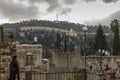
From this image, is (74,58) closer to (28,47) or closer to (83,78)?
(28,47)

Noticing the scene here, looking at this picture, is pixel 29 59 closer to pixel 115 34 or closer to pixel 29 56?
pixel 29 56

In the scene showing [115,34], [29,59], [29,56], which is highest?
[115,34]

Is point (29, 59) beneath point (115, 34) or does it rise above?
beneath

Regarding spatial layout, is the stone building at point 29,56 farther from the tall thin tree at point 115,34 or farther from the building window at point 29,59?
the tall thin tree at point 115,34

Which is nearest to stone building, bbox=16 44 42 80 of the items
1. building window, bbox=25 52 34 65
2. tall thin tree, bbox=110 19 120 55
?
building window, bbox=25 52 34 65

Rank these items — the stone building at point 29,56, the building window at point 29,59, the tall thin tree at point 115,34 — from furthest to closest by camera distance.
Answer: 1. the tall thin tree at point 115,34
2. the building window at point 29,59
3. the stone building at point 29,56

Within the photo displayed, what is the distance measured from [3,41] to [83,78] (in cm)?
688

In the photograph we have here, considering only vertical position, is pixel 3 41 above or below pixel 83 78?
above

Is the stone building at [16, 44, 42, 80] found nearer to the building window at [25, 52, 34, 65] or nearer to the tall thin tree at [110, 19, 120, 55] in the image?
the building window at [25, 52, 34, 65]

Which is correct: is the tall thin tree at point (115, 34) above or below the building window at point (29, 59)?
above

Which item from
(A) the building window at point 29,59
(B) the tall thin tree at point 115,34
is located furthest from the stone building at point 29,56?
(B) the tall thin tree at point 115,34

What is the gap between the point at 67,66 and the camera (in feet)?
129

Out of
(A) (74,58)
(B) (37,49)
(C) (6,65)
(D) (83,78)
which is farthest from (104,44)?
(C) (6,65)

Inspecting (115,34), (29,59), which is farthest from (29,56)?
(115,34)
